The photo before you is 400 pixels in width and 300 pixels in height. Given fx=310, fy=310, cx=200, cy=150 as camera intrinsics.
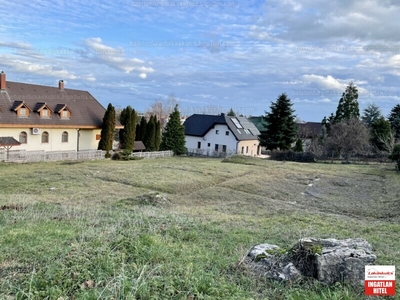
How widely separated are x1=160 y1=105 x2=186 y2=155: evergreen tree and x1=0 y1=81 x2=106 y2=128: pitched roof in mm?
7441

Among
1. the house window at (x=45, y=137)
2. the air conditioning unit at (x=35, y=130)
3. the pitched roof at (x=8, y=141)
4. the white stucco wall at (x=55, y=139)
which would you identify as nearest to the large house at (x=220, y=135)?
the white stucco wall at (x=55, y=139)

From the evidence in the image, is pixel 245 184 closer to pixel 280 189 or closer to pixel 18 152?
pixel 280 189

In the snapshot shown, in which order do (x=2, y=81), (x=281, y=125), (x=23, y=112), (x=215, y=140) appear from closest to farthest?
(x=23, y=112) → (x=2, y=81) → (x=281, y=125) → (x=215, y=140)

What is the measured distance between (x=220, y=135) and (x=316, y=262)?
115 feet

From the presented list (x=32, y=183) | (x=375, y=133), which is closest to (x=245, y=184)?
(x=32, y=183)

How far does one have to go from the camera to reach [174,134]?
34.9 meters

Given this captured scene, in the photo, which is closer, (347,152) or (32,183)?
(32,183)

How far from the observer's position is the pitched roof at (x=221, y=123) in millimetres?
38000

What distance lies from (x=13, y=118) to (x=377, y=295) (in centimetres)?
2566

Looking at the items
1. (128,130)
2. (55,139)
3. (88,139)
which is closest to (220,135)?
(128,130)

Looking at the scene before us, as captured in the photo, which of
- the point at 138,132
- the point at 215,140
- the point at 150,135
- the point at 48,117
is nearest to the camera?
the point at 48,117

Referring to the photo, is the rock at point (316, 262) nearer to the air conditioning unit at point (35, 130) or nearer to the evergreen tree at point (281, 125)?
the air conditioning unit at point (35, 130)

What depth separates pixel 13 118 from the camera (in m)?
23.2

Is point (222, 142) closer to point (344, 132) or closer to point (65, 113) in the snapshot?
point (344, 132)
